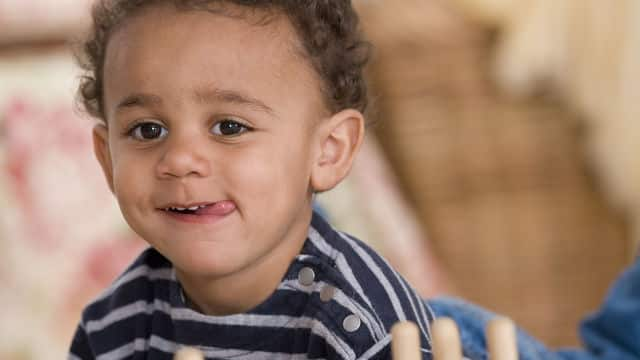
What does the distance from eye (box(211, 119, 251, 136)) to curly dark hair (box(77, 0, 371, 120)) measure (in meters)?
0.08

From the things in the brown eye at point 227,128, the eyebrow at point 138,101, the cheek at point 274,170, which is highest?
the eyebrow at point 138,101

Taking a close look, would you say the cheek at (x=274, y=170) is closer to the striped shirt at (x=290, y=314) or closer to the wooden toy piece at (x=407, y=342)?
the striped shirt at (x=290, y=314)

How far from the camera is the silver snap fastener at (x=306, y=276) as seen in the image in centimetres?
99

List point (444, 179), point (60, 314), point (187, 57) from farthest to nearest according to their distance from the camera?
point (444, 179) → point (60, 314) → point (187, 57)

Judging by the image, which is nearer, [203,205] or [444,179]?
[203,205]

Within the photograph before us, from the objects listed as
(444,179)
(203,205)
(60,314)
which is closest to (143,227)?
(203,205)

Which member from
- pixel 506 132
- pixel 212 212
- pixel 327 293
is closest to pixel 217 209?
pixel 212 212

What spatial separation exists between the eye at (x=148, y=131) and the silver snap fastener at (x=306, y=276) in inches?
6.0

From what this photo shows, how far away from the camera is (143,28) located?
0.94 metres

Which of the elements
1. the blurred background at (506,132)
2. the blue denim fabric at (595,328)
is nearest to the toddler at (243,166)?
the blue denim fabric at (595,328)

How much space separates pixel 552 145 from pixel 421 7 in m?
0.32

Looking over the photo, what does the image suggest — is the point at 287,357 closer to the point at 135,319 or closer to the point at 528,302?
the point at 135,319

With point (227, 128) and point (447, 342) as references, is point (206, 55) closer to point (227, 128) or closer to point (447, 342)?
point (227, 128)

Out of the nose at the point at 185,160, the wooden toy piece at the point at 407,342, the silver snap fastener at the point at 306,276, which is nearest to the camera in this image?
the wooden toy piece at the point at 407,342
